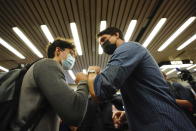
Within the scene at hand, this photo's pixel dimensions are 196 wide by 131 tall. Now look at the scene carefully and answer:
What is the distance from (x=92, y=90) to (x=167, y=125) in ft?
1.79

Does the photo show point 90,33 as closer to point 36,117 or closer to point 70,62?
point 70,62

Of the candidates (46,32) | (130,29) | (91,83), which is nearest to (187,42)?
(130,29)

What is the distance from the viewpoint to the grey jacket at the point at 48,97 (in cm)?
106

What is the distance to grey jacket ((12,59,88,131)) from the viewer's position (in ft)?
3.46

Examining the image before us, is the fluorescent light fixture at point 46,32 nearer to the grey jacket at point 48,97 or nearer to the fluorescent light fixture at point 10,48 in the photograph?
the fluorescent light fixture at point 10,48

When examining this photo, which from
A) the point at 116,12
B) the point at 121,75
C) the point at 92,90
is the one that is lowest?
the point at 92,90

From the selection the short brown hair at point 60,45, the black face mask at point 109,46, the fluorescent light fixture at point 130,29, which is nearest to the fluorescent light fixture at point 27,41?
the fluorescent light fixture at point 130,29

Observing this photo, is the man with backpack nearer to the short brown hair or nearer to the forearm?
the forearm

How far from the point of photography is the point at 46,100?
1.17m

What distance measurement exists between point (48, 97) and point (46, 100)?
11 centimetres

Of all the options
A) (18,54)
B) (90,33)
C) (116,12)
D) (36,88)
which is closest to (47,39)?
(90,33)

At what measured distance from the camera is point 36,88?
114 cm

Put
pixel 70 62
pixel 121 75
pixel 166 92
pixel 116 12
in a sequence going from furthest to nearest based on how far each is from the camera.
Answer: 1. pixel 116 12
2. pixel 70 62
3. pixel 166 92
4. pixel 121 75

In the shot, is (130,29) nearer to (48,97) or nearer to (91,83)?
(91,83)
